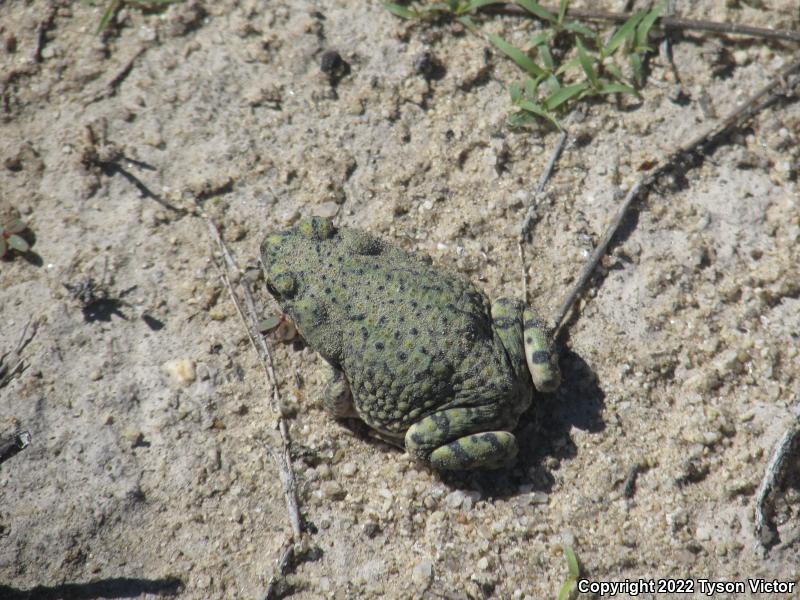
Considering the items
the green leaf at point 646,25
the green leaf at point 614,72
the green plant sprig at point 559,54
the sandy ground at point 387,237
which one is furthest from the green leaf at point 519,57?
the green leaf at point 646,25

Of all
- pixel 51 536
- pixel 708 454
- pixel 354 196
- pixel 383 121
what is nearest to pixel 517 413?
pixel 708 454

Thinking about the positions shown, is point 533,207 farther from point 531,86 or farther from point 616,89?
point 616,89

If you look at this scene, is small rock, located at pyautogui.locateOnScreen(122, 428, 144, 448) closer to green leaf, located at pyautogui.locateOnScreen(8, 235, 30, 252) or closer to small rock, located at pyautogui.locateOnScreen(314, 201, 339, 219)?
green leaf, located at pyautogui.locateOnScreen(8, 235, 30, 252)

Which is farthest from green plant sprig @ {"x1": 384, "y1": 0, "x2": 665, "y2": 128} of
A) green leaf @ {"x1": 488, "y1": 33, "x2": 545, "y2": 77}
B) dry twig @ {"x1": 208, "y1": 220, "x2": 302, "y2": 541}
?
dry twig @ {"x1": 208, "y1": 220, "x2": 302, "y2": 541}

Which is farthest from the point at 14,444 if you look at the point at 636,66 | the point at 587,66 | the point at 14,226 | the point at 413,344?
the point at 636,66

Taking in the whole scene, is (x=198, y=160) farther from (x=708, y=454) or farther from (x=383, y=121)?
(x=708, y=454)

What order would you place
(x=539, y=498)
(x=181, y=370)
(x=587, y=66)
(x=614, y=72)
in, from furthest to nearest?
(x=614, y=72)
(x=587, y=66)
(x=181, y=370)
(x=539, y=498)
